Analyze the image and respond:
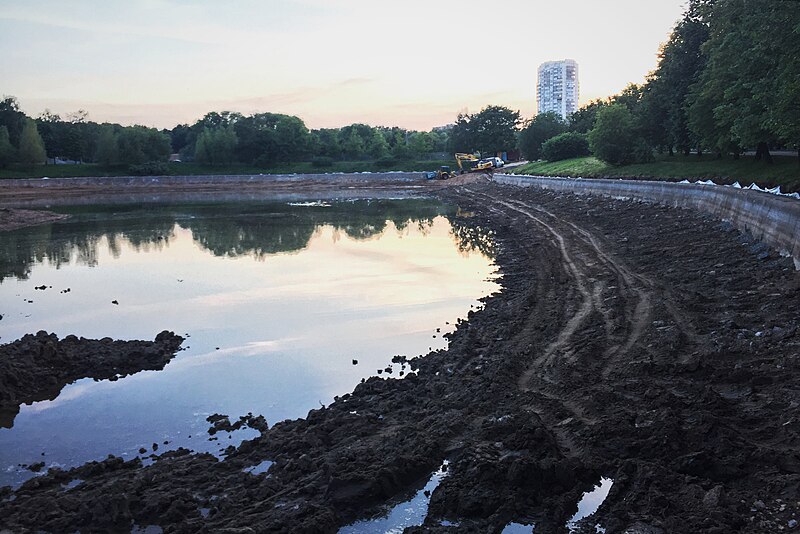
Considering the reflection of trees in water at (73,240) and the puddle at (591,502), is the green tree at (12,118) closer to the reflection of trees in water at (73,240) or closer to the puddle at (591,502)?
the reflection of trees in water at (73,240)

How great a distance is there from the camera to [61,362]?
1288 cm

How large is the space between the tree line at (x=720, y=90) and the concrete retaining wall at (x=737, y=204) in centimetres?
340

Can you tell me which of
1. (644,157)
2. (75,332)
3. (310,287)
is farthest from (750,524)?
(644,157)

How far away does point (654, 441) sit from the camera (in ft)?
25.1

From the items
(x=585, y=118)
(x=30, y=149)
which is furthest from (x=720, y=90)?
(x=30, y=149)

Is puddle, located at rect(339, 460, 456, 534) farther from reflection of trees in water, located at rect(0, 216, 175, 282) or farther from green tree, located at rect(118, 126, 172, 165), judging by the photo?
green tree, located at rect(118, 126, 172, 165)

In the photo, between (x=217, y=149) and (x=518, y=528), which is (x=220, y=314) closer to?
(x=518, y=528)

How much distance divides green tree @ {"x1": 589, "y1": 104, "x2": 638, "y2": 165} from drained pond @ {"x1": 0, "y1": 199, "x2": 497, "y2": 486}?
2215cm

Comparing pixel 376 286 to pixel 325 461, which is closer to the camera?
pixel 325 461

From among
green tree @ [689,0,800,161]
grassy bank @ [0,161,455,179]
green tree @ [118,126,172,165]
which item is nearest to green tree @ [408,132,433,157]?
grassy bank @ [0,161,455,179]

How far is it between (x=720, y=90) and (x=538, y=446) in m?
32.0

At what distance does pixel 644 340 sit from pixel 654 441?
470 cm

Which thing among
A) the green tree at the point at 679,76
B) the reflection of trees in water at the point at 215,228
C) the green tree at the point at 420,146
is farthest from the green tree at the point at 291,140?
the green tree at the point at 679,76

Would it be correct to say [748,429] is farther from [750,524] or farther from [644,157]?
[644,157]
